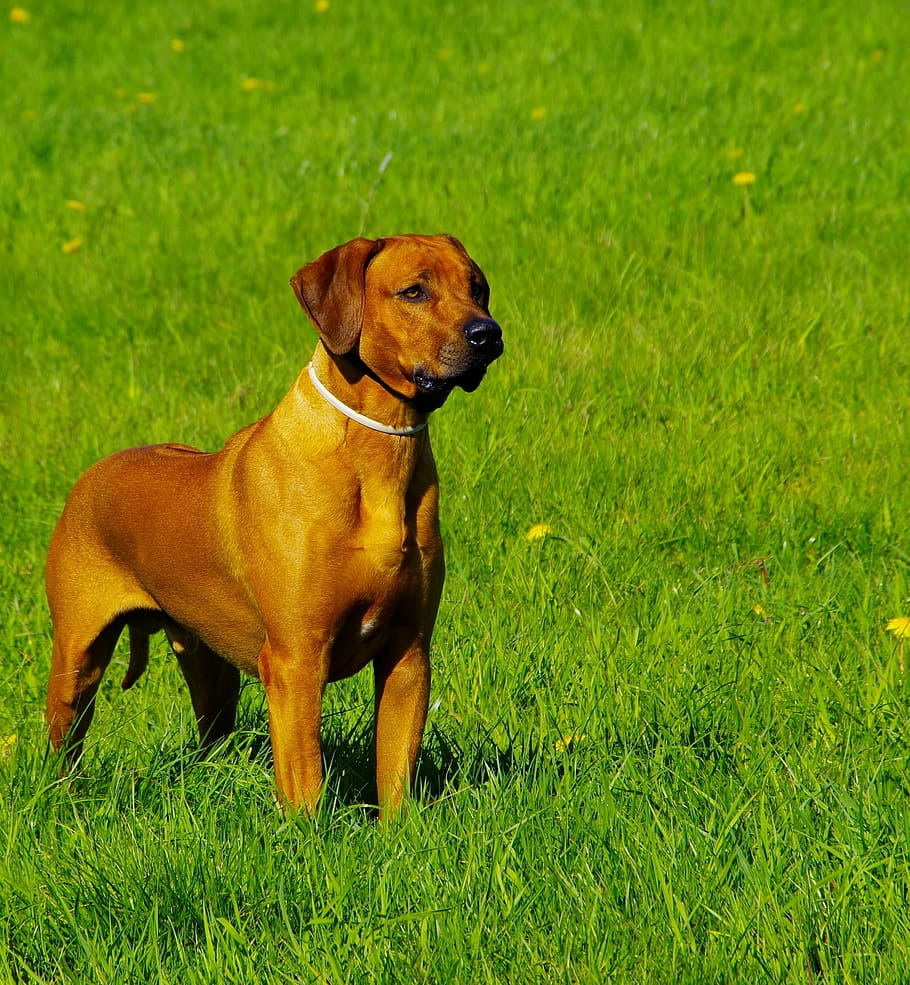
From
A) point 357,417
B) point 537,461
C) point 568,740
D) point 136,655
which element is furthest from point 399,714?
point 537,461

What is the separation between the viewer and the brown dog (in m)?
3.20

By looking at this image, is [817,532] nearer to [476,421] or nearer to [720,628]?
[720,628]

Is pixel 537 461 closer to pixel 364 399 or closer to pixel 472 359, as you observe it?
pixel 364 399

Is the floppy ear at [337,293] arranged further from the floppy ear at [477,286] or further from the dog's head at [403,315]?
the floppy ear at [477,286]

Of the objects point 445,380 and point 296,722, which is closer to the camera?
point 445,380

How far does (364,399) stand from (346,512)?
0.93 ft

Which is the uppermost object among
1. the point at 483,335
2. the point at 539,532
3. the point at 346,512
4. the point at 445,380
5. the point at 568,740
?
the point at 483,335

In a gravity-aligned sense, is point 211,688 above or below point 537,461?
below

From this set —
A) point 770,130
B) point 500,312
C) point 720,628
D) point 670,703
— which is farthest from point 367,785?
point 770,130

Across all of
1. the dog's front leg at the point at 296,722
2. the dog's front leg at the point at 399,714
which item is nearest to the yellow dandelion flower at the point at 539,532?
the dog's front leg at the point at 399,714

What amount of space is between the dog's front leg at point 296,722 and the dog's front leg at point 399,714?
0.70 ft

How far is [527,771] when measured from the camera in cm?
362

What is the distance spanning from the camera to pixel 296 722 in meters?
3.28

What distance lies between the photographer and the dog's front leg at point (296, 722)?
326 centimetres
